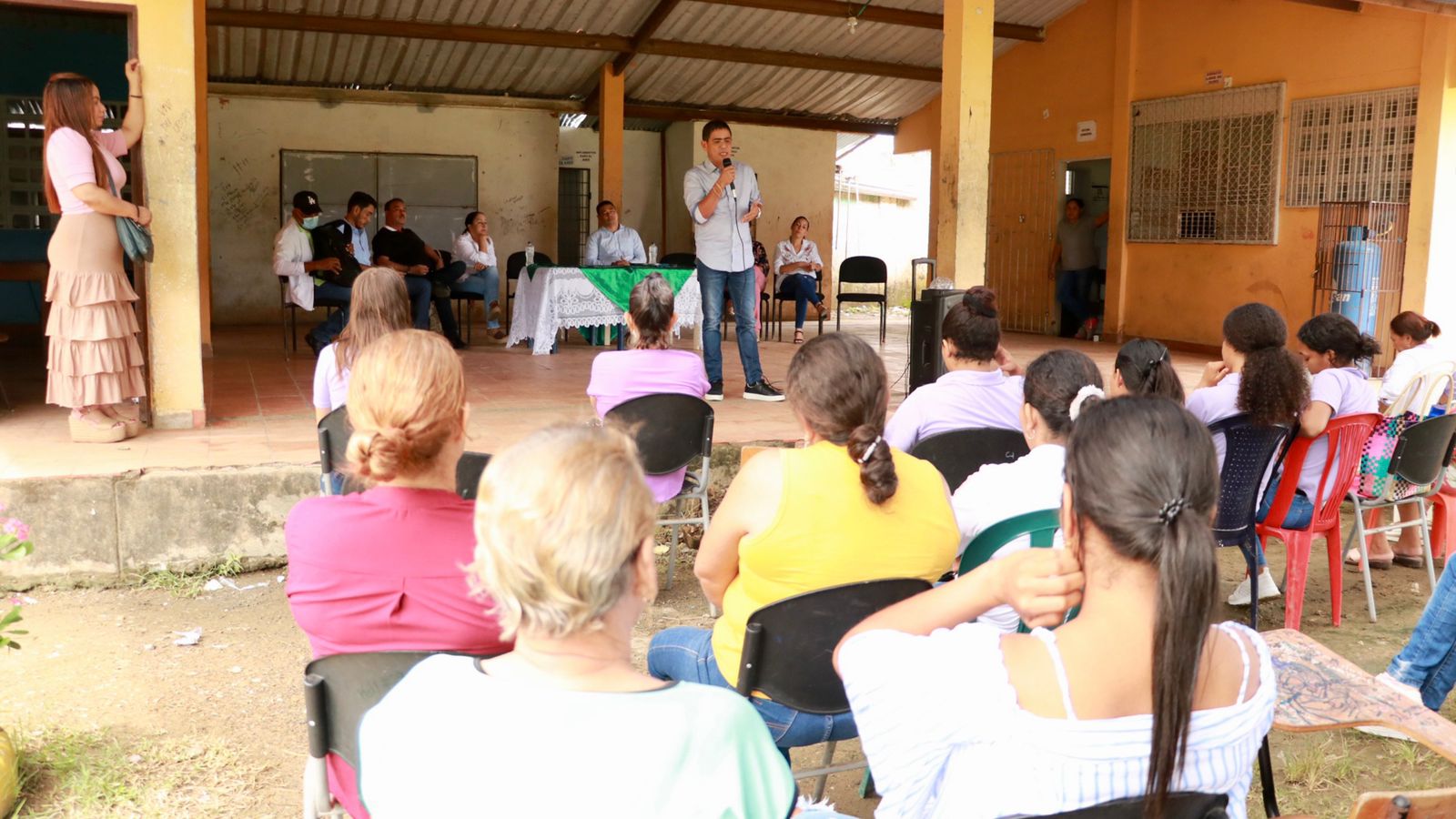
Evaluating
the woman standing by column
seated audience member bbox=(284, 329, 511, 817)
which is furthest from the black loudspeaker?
seated audience member bbox=(284, 329, 511, 817)

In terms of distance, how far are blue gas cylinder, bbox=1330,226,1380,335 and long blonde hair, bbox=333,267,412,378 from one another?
7.44m

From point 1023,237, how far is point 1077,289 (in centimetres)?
104

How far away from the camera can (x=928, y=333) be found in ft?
19.4

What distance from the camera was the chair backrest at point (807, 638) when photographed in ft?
5.84

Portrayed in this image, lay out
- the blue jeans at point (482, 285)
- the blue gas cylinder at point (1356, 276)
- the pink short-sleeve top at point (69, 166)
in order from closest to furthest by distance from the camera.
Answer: the pink short-sleeve top at point (69, 166)
the blue gas cylinder at point (1356, 276)
the blue jeans at point (482, 285)

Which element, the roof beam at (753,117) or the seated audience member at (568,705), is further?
the roof beam at (753,117)

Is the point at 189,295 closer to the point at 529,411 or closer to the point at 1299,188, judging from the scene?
the point at 529,411

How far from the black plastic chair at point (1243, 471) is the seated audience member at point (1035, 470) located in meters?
1.01

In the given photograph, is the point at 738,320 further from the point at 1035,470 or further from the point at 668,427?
the point at 1035,470

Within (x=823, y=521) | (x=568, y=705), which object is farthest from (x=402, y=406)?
(x=568, y=705)

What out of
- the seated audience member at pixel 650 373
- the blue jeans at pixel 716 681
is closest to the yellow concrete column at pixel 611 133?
the seated audience member at pixel 650 373

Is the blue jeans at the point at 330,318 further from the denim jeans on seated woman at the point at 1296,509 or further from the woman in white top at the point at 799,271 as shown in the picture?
the denim jeans on seated woman at the point at 1296,509

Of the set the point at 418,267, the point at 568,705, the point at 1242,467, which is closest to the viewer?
the point at 568,705

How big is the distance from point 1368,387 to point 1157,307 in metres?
7.52
